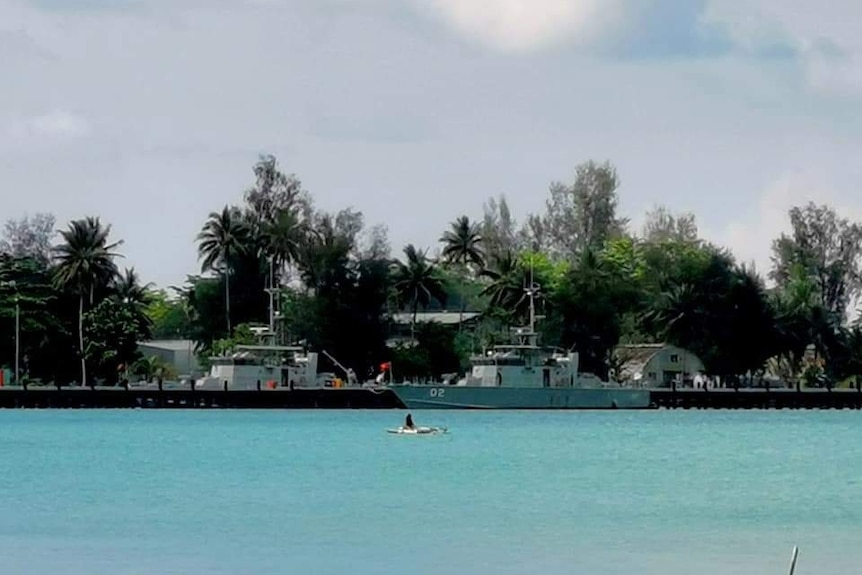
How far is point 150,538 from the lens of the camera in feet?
151

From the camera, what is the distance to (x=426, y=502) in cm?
5678

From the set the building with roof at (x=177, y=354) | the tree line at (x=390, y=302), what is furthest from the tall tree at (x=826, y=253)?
the building with roof at (x=177, y=354)

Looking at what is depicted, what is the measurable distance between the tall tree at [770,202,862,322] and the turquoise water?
60.3 metres

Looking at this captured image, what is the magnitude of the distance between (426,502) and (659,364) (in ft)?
321

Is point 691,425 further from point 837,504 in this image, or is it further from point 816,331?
point 837,504

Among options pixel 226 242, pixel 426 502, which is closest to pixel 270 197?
pixel 226 242

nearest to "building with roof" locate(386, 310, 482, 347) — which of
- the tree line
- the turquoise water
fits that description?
the tree line

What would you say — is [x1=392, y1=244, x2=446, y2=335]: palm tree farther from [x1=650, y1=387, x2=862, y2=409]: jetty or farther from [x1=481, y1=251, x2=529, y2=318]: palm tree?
[x1=650, y1=387, x2=862, y2=409]: jetty

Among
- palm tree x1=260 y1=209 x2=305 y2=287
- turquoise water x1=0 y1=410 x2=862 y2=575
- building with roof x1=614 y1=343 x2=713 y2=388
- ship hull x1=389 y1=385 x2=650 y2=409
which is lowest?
turquoise water x1=0 y1=410 x2=862 y2=575

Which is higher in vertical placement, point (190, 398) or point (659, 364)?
point (659, 364)

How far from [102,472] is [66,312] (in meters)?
76.4

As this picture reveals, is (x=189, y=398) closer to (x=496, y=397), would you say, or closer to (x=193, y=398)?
(x=193, y=398)

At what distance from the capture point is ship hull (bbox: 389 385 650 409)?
5017 inches

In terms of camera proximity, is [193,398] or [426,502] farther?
[193,398]
